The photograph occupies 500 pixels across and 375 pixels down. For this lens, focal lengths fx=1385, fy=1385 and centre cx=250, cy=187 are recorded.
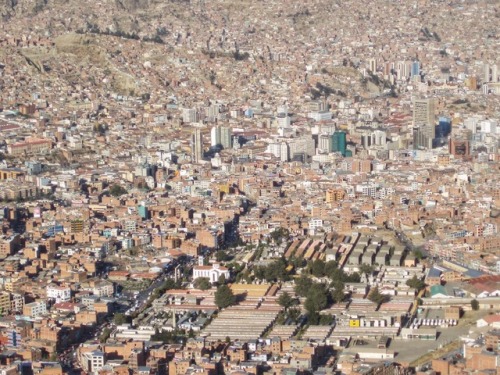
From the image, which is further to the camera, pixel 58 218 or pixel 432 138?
pixel 432 138

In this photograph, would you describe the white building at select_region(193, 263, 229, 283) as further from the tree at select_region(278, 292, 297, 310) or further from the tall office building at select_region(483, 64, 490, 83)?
the tall office building at select_region(483, 64, 490, 83)

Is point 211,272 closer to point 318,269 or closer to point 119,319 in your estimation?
point 318,269

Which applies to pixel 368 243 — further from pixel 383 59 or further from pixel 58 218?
pixel 383 59

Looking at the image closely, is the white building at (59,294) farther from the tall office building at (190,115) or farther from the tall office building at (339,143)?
the tall office building at (190,115)

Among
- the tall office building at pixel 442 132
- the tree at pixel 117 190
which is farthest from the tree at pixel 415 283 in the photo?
the tall office building at pixel 442 132

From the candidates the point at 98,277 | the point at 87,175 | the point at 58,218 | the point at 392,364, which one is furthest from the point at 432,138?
the point at 392,364

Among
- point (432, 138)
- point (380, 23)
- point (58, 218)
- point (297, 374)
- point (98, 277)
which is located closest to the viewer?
point (297, 374)

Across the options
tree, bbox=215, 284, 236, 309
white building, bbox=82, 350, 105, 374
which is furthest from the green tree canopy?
white building, bbox=82, 350, 105, 374
